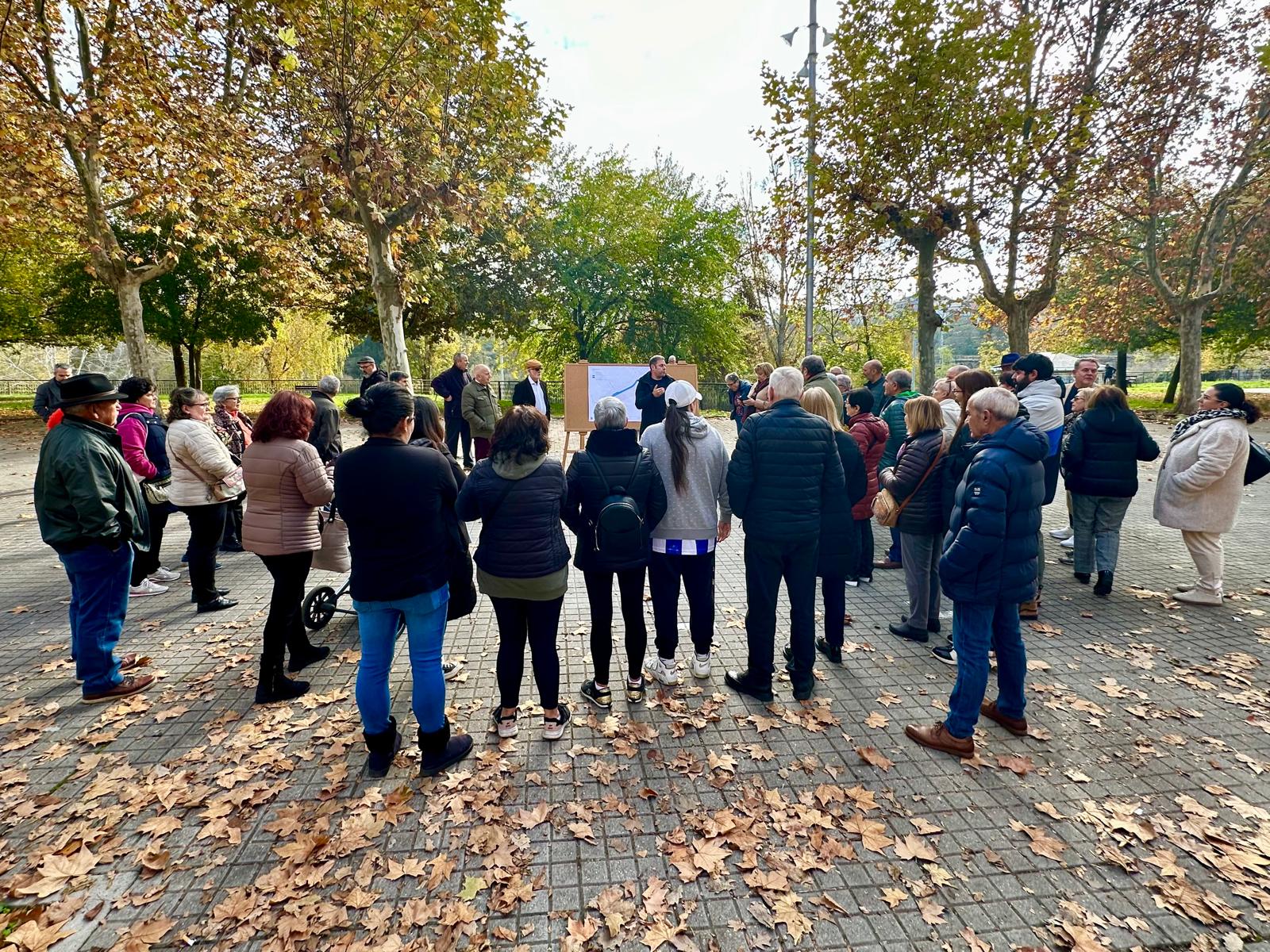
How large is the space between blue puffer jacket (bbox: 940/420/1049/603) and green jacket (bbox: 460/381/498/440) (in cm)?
835

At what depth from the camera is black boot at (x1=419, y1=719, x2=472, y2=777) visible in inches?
131

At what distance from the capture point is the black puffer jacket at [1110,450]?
5.66m

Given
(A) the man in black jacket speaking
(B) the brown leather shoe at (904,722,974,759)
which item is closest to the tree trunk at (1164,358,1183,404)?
(A) the man in black jacket speaking

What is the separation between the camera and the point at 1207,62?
14.8m

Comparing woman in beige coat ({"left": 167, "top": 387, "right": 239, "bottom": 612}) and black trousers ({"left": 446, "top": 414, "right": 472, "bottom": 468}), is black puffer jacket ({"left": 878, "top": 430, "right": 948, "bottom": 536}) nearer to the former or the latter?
woman in beige coat ({"left": 167, "top": 387, "right": 239, "bottom": 612})

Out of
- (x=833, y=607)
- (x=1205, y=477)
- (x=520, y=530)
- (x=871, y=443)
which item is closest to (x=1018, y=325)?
(x=1205, y=477)

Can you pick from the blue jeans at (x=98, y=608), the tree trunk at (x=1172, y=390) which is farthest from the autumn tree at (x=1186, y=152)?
the blue jeans at (x=98, y=608)

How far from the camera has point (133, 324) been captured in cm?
1419

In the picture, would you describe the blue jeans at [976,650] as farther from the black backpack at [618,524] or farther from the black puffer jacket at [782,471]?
the black backpack at [618,524]

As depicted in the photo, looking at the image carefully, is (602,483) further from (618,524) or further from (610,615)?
(610,615)

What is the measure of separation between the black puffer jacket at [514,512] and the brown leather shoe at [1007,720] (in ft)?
9.38

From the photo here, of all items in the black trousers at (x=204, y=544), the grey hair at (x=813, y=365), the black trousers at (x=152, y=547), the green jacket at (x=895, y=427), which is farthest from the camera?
the green jacket at (x=895, y=427)

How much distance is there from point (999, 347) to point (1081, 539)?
164ft

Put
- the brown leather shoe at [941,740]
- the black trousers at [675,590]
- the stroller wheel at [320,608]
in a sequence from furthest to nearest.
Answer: the stroller wheel at [320,608], the black trousers at [675,590], the brown leather shoe at [941,740]
